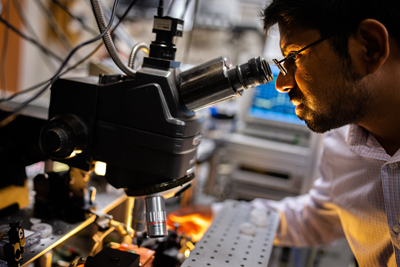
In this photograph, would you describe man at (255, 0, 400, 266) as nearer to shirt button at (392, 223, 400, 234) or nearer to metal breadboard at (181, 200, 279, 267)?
shirt button at (392, 223, 400, 234)

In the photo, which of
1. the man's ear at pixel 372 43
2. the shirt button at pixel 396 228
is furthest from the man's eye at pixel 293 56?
the shirt button at pixel 396 228

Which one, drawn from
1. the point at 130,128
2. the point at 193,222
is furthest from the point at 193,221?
the point at 130,128

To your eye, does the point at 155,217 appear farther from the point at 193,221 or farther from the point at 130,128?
the point at 193,221

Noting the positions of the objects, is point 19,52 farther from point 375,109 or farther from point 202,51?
point 375,109

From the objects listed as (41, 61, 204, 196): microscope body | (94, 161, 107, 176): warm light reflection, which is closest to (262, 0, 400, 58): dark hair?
(41, 61, 204, 196): microscope body

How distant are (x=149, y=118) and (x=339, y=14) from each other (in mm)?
484

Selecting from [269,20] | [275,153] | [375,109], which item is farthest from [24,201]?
[275,153]

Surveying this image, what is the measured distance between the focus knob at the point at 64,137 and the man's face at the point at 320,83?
494 millimetres

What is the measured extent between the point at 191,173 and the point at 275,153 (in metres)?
1.24

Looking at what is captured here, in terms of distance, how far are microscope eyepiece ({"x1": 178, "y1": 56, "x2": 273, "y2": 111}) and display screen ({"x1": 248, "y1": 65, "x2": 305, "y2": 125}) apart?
Result: 1.47 metres

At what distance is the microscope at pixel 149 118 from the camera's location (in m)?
0.67

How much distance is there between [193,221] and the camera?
119 centimetres

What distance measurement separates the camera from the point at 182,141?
2.23ft

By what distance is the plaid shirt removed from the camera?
2.93 ft
